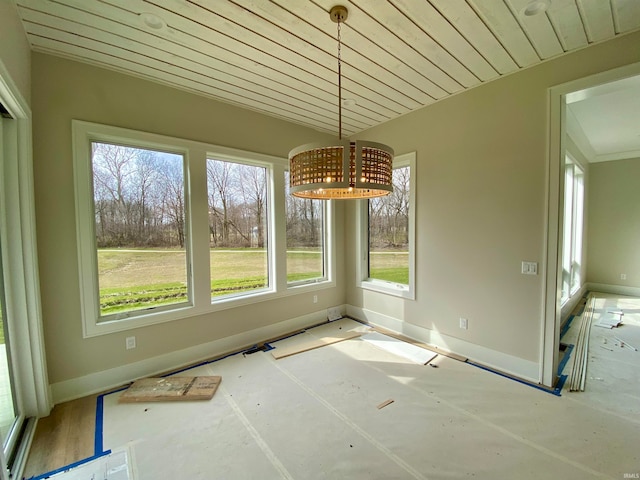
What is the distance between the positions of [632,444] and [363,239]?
3.06m

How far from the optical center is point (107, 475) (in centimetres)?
154

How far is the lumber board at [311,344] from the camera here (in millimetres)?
3014

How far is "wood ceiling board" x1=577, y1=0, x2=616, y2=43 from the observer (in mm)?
1667

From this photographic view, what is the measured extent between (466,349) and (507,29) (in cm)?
293

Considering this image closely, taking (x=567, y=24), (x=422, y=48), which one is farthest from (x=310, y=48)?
(x=567, y=24)

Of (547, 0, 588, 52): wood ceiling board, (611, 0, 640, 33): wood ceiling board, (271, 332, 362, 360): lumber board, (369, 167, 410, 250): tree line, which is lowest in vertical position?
(271, 332, 362, 360): lumber board

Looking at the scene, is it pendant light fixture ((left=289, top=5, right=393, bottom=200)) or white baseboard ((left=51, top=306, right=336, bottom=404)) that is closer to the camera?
pendant light fixture ((left=289, top=5, right=393, bottom=200))

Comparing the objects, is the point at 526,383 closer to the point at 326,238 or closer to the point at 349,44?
the point at 326,238

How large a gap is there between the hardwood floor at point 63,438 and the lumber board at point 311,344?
5.18 feet

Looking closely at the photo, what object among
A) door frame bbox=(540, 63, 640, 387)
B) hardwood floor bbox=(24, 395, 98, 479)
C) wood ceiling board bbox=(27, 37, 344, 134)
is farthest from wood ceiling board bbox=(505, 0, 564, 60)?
hardwood floor bbox=(24, 395, 98, 479)

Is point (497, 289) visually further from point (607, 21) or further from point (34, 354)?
point (34, 354)

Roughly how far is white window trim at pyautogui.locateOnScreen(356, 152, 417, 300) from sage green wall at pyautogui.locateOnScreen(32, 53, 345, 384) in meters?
2.23

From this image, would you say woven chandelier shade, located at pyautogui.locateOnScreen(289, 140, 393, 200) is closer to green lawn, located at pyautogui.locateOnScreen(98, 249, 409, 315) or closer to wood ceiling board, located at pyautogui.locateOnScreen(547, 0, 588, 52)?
wood ceiling board, located at pyautogui.locateOnScreen(547, 0, 588, 52)

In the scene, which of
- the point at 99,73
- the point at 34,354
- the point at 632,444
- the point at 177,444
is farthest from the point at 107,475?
the point at 632,444
